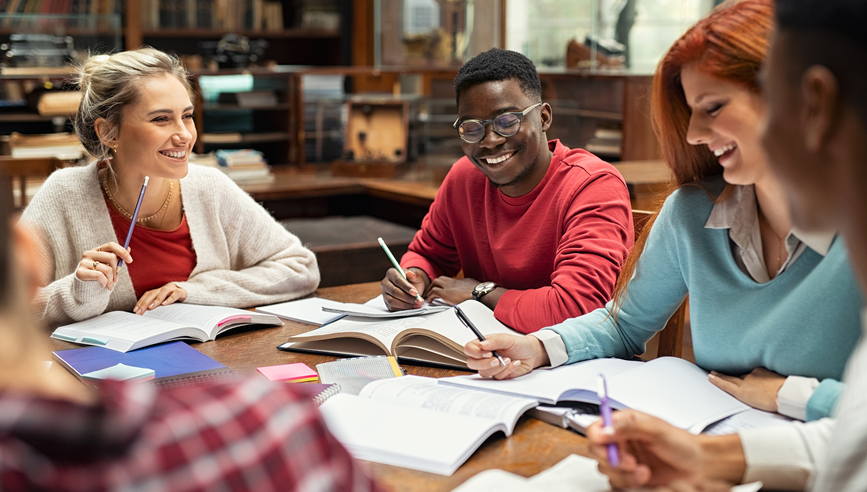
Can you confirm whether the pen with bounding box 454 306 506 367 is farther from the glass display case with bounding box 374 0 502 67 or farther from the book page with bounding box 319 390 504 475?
the glass display case with bounding box 374 0 502 67

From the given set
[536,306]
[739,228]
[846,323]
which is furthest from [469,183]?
[846,323]

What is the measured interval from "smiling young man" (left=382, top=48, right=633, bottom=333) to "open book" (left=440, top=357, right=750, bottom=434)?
29 centimetres

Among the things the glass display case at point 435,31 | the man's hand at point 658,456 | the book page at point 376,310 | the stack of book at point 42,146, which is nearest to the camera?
the man's hand at point 658,456

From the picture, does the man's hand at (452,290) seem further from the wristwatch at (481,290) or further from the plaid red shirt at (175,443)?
the plaid red shirt at (175,443)

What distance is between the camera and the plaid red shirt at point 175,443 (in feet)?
1.83

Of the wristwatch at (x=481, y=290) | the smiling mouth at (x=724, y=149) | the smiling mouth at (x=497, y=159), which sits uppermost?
the smiling mouth at (x=724, y=149)

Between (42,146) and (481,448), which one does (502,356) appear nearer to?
(481,448)

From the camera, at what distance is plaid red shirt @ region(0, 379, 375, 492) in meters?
0.56

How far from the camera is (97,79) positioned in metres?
2.05

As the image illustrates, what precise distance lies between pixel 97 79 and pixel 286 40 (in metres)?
4.82

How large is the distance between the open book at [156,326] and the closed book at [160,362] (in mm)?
27

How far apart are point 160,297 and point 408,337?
27.5 inches

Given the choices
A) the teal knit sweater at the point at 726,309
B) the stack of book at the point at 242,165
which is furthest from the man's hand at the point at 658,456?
the stack of book at the point at 242,165

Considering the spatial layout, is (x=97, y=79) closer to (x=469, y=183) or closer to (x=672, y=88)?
(x=469, y=183)
